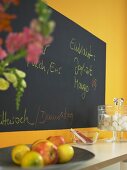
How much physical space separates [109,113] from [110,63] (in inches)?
20.6

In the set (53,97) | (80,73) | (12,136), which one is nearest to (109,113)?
(80,73)

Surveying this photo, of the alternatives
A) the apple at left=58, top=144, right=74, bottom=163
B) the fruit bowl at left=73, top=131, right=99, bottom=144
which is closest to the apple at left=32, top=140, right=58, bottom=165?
the apple at left=58, top=144, right=74, bottom=163

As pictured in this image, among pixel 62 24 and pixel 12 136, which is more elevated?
pixel 62 24

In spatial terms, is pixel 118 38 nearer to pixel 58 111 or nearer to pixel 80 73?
pixel 80 73

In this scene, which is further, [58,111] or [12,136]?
[58,111]

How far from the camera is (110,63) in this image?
2150mm

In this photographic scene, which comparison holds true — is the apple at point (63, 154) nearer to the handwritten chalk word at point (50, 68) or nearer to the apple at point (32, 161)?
the apple at point (32, 161)

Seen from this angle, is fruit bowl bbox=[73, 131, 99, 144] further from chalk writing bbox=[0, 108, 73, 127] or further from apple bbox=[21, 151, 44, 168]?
apple bbox=[21, 151, 44, 168]

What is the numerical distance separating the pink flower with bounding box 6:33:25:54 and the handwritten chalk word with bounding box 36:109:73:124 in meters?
1.10

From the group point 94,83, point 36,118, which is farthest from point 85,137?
point 94,83

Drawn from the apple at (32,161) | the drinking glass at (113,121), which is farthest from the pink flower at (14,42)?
the drinking glass at (113,121)

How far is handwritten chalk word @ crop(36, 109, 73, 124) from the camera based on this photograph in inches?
54.9

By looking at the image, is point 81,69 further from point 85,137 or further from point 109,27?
point 109,27

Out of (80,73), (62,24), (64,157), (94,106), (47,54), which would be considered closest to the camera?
(64,157)
